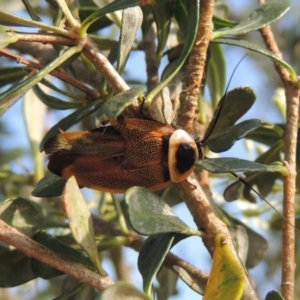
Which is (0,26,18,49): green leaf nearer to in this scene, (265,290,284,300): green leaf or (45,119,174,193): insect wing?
(45,119,174,193): insect wing

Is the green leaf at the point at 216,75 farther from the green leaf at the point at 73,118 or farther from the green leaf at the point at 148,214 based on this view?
the green leaf at the point at 148,214

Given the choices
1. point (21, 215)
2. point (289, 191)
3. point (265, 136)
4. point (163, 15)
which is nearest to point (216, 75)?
point (265, 136)

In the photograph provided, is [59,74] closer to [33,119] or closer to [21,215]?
[21,215]

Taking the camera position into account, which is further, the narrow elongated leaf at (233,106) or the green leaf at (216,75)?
the green leaf at (216,75)

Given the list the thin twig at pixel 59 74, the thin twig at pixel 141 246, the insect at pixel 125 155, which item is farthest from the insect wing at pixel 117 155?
the thin twig at pixel 141 246

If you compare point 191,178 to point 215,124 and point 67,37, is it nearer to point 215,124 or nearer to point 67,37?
point 215,124

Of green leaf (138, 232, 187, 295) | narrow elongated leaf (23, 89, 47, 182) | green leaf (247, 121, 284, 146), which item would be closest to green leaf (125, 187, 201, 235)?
green leaf (138, 232, 187, 295)

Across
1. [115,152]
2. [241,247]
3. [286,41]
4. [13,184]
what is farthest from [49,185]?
[286,41]
